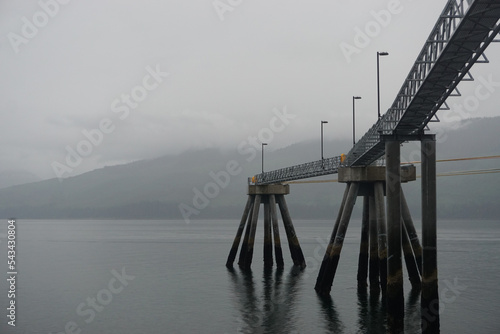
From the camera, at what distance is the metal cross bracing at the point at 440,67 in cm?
2173

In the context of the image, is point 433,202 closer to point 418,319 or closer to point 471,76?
point 471,76

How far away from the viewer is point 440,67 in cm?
2598

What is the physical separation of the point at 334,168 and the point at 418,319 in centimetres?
1671

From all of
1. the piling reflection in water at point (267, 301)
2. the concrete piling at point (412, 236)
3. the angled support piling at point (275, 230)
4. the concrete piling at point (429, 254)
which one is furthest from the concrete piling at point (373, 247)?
the angled support piling at point (275, 230)

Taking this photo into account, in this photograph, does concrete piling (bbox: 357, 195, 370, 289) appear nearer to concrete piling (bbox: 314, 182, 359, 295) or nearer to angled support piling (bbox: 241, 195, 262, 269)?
concrete piling (bbox: 314, 182, 359, 295)

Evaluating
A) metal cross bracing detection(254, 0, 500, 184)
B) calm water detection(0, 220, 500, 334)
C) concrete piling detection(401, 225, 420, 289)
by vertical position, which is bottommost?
calm water detection(0, 220, 500, 334)

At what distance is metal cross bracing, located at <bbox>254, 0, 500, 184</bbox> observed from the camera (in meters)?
21.7

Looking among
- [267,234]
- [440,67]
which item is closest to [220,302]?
[267,234]

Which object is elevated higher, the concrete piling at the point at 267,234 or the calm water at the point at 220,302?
the concrete piling at the point at 267,234

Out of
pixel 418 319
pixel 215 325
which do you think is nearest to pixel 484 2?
pixel 418 319

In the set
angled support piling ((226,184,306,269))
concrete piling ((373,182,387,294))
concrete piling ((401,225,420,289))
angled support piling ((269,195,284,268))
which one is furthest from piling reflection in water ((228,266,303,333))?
concrete piling ((401,225,420,289))

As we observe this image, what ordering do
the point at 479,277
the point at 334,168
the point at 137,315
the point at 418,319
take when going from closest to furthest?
the point at 418,319 → the point at 137,315 → the point at 334,168 → the point at 479,277

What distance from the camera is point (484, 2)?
20234mm

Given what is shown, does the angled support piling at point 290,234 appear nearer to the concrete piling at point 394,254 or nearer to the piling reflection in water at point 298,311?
the piling reflection in water at point 298,311
